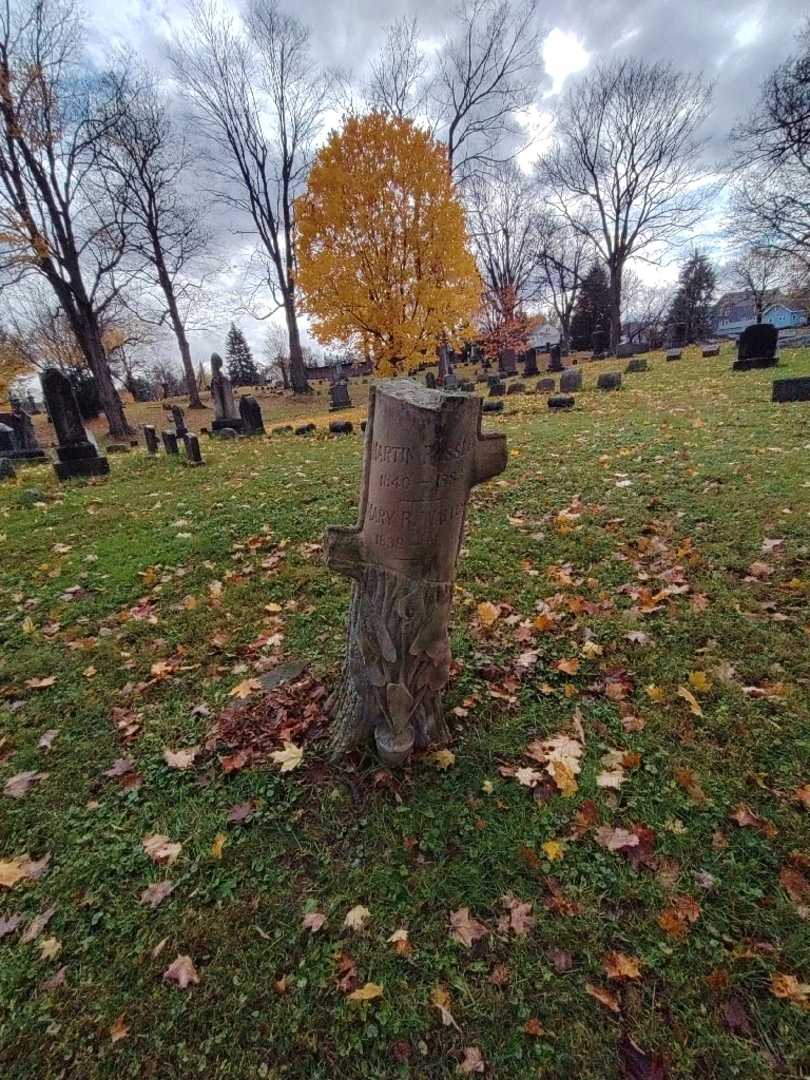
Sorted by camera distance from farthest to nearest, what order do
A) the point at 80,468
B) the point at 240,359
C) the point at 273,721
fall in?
the point at 240,359
the point at 80,468
the point at 273,721

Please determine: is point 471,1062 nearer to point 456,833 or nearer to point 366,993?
point 366,993

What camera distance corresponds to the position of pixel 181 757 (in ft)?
8.93

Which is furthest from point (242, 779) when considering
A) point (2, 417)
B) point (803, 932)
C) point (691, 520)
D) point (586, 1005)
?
point (2, 417)

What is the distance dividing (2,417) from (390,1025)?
84.9ft

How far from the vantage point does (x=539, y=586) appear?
13.2 ft

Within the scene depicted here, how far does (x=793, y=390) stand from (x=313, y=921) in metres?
11.2

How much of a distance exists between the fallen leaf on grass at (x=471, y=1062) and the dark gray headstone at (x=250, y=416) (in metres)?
14.9

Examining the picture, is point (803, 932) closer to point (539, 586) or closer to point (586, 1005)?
point (586, 1005)

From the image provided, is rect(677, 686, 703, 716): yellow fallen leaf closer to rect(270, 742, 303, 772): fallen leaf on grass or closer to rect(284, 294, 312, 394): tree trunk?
rect(270, 742, 303, 772): fallen leaf on grass

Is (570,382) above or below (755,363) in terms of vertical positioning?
below

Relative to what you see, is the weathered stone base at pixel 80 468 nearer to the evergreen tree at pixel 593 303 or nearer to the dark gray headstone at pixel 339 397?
the dark gray headstone at pixel 339 397

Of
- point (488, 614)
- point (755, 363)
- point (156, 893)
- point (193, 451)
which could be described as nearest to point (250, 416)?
point (193, 451)

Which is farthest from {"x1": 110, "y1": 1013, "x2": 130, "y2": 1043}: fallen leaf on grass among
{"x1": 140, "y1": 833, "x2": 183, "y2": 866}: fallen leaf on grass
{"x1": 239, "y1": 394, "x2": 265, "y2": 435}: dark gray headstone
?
{"x1": 239, "y1": 394, "x2": 265, "y2": 435}: dark gray headstone

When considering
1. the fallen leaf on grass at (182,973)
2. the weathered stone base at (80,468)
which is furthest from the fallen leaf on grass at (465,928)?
the weathered stone base at (80,468)
